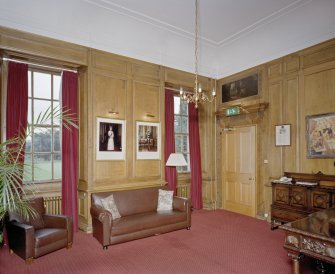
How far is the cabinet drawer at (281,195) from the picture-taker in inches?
196

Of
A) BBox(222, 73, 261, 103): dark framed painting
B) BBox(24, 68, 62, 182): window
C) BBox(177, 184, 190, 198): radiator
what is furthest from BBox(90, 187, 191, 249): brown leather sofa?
BBox(222, 73, 261, 103): dark framed painting

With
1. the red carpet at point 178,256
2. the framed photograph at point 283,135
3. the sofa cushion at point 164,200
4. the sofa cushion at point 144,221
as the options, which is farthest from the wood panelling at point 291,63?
the sofa cushion at point 144,221

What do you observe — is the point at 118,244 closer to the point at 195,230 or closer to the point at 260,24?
the point at 195,230

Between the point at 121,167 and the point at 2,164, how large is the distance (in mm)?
2889

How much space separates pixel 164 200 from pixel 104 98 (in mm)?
2595

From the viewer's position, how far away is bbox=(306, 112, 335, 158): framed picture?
4.82 meters

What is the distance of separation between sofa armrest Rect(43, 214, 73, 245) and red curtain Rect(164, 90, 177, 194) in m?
2.88

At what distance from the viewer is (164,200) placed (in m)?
5.48

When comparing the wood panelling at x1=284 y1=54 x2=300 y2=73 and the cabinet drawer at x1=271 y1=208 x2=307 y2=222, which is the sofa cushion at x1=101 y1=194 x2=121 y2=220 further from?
the wood panelling at x1=284 y1=54 x2=300 y2=73

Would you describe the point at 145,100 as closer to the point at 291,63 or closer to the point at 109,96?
the point at 109,96

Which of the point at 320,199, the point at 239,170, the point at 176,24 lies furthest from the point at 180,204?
the point at 176,24

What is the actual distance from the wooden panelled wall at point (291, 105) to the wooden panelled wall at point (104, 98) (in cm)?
248

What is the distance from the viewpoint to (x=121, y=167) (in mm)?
5566

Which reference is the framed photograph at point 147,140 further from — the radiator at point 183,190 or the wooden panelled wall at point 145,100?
the radiator at point 183,190
